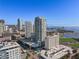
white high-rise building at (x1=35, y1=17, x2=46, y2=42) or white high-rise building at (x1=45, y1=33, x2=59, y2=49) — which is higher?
white high-rise building at (x1=35, y1=17, x2=46, y2=42)

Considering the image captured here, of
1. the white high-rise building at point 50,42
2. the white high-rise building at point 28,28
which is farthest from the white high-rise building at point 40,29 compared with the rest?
the white high-rise building at point 28,28

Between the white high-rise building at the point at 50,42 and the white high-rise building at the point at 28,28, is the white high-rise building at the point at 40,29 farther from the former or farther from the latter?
the white high-rise building at the point at 28,28

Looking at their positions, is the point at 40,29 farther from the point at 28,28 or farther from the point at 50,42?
the point at 28,28

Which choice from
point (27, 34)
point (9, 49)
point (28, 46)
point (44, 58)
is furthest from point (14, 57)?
point (27, 34)

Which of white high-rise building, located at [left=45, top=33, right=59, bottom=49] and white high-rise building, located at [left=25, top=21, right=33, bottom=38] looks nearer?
white high-rise building, located at [left=45, top=33, right=59, bottom=49]

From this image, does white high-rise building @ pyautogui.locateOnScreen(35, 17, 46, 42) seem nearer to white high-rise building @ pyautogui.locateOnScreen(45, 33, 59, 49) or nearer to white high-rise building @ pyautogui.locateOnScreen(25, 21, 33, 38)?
white high-rise building @ pyautogui.locateOnScreen(45, 33, 59, 49)

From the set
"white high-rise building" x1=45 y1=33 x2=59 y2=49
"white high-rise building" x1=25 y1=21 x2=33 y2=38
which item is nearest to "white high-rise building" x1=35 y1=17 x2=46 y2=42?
"white high-rise building" x1=45 y1=33 x2=59 y2=49

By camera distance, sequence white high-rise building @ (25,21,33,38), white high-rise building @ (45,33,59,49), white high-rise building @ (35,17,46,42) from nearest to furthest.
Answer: white high-rise building @ (45,33,59,49), white high-rise building @ (35,17,46,42), white high-rise building @ (25,21,33,38)

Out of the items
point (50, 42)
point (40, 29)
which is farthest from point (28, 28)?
point (50, 42)
